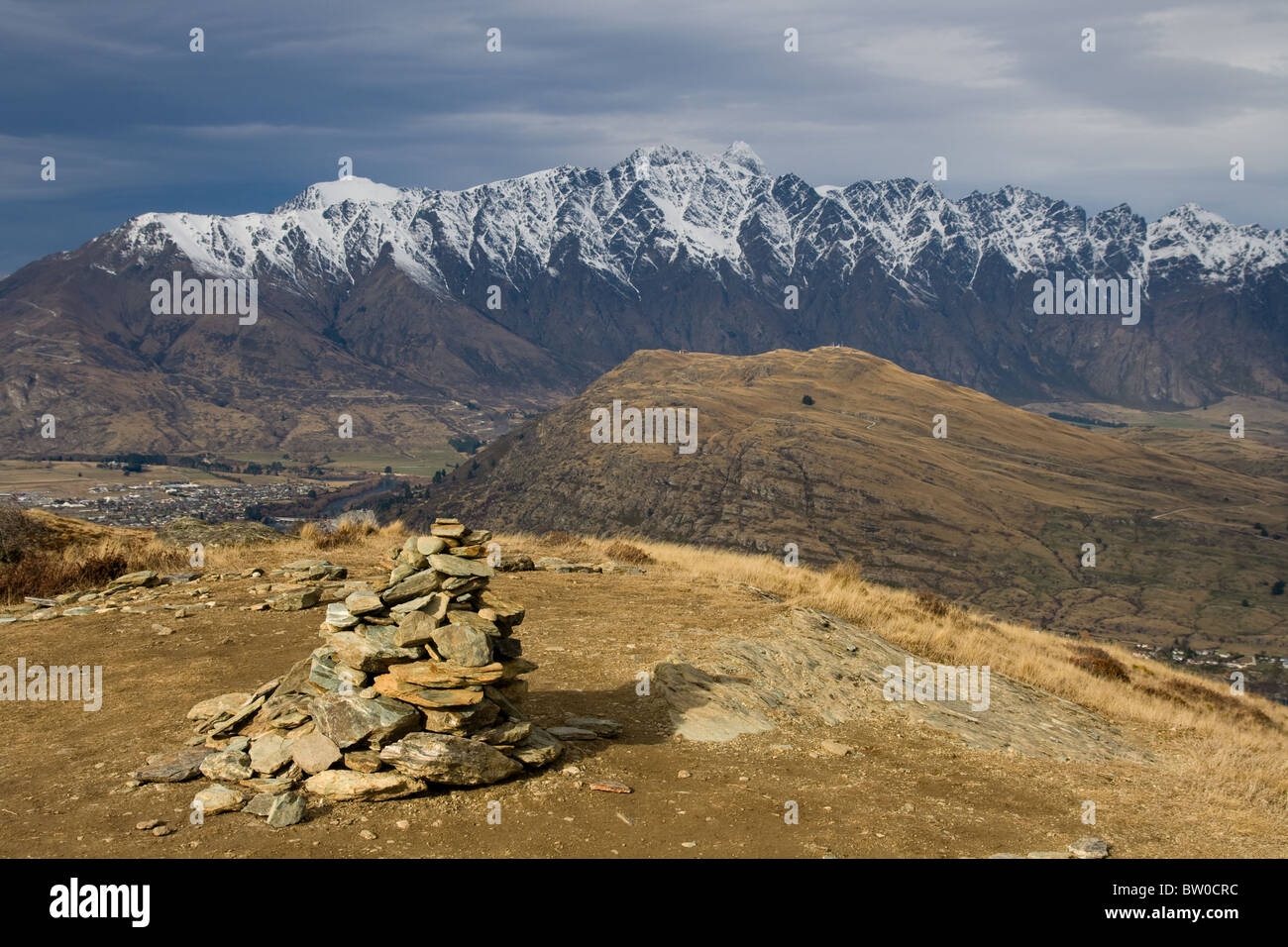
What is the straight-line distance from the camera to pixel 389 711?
10539 millimetres

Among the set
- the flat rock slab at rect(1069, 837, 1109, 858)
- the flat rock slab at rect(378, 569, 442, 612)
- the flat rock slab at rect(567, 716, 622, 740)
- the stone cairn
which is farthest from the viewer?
the flat rock slab at rect(567, 716, 622, 740)

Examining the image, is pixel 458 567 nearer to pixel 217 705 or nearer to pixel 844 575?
pixel 217 705

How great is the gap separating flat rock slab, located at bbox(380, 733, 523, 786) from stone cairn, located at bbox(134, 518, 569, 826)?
0.04 ft

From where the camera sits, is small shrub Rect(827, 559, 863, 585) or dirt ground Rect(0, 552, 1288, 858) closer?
dirt ground Rect(0, 552, 1288, 858)

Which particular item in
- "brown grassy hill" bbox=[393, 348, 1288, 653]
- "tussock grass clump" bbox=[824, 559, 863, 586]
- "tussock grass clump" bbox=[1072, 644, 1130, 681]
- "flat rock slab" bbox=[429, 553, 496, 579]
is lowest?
"brown grassy hill" bbox=[393, 348, 1288, 653]

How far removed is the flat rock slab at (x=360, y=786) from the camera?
10031mm

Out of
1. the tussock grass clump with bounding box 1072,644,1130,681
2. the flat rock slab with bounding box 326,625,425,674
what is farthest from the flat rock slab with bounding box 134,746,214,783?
the tussock grass clump with bounding box 1072,644,1130,681

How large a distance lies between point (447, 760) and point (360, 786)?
0.97m

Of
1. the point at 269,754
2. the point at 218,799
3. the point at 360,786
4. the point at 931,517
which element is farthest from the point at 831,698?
the point at 931,517

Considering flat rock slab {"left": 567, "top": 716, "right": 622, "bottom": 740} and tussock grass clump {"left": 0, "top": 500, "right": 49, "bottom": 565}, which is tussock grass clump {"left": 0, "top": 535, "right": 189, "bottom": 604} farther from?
flat rock slab {"left": 567, "top": 716, "right": 622, "bottom": 740}

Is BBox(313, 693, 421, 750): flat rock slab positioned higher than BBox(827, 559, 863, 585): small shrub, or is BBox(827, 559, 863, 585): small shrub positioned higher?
BBox(313, 693, 421, 750): flat rock slab

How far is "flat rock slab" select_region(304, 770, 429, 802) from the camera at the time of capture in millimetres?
10031
